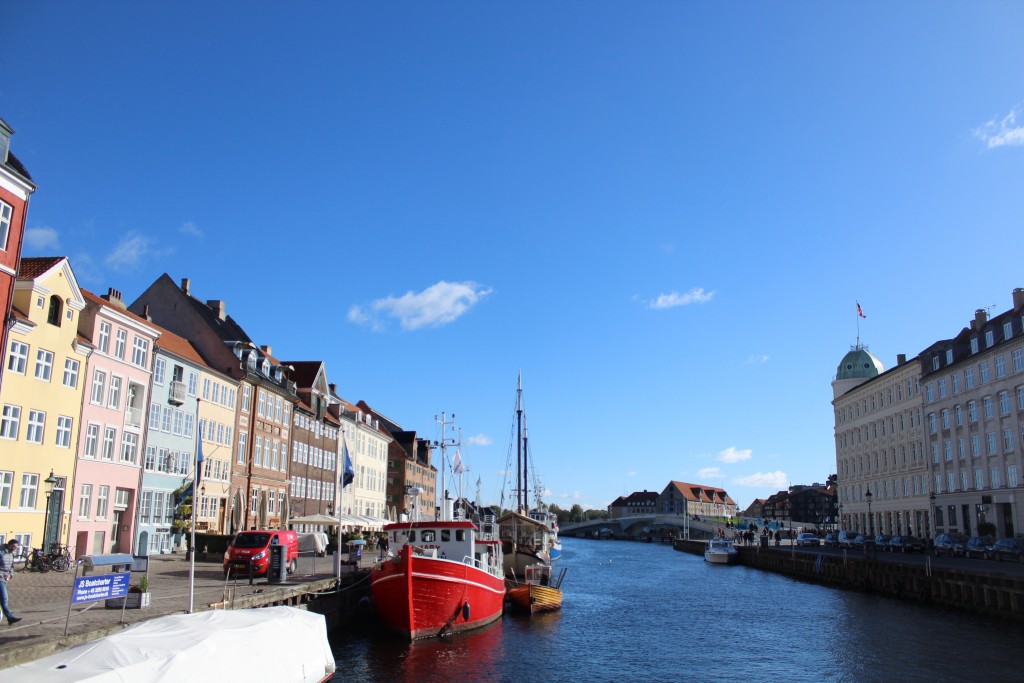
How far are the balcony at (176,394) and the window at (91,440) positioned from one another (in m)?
6.45

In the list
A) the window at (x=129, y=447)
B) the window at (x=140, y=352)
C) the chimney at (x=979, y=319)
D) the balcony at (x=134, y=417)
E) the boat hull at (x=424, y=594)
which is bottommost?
the boat hull at (x=424, y=594)

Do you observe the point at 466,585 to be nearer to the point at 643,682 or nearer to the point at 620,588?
the point at 643,682

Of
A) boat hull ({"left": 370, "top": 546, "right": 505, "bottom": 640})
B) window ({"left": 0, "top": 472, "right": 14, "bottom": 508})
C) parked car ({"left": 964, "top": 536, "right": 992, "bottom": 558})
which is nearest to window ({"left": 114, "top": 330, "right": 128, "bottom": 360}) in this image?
window ({"left": 0, "top": 472, "right": 14, "bottom": 508})

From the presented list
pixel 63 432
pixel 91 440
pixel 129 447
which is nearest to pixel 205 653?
pixel 63 432

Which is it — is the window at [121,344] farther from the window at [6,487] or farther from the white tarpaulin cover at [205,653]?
the white tarpaulin cover at [205,653]

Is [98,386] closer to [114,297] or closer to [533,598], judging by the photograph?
[114,297]

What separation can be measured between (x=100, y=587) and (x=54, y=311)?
2091cm

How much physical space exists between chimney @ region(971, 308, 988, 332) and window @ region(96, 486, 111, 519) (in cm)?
7290

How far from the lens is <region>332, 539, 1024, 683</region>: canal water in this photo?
86.1 ft

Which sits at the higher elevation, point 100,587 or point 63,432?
point 63,432

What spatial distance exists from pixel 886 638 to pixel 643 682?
1359 centimetres

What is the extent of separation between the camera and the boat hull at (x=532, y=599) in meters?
40.1

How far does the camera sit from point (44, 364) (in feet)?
113

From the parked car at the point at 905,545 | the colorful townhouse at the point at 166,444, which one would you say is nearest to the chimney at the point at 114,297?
the colorful townhouse at the point at 166,444
